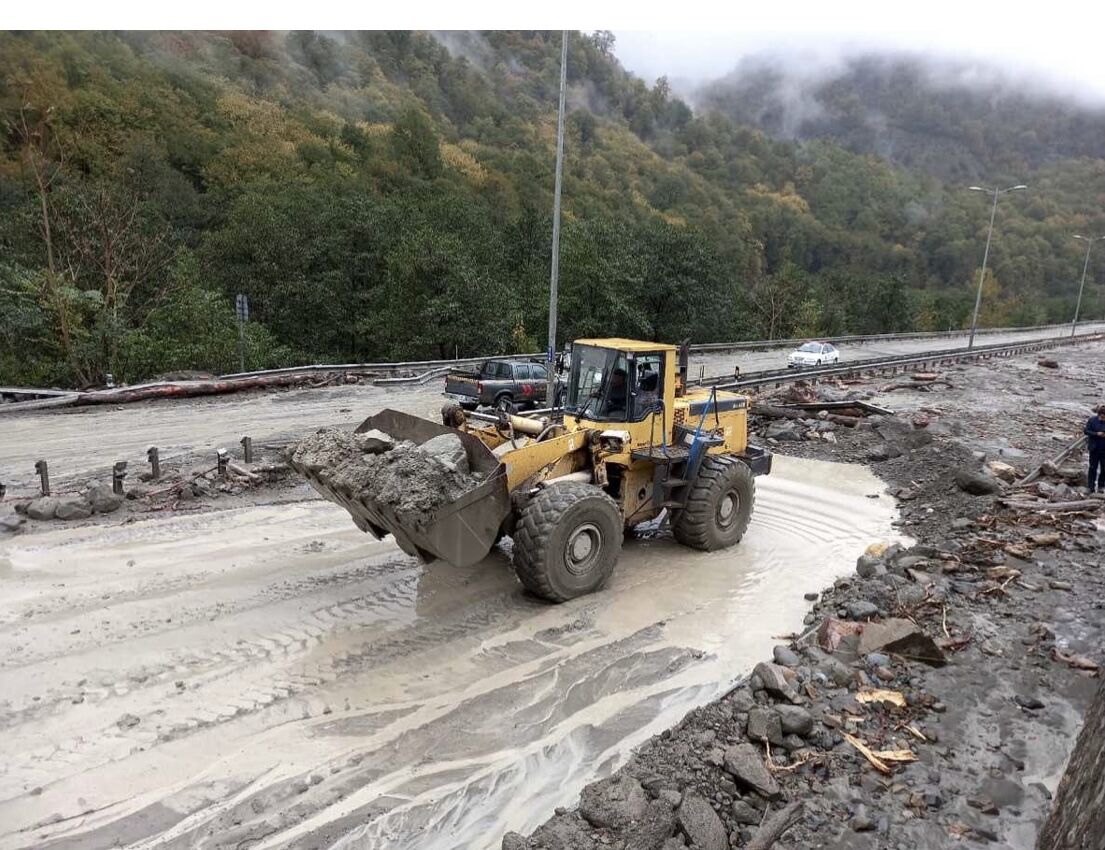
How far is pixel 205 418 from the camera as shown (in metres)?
16.5

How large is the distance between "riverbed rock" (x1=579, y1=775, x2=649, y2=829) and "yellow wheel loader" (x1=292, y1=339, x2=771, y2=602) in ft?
8.82

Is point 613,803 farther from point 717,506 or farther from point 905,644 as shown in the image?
point 717,506

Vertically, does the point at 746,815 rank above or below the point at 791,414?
below

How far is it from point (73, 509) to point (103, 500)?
1.25 ft

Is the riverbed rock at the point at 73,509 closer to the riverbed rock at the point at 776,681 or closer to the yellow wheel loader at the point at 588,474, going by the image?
the yellow wheel loader at the point at 588,474

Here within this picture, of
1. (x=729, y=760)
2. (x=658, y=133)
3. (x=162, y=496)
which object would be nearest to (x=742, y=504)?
(x=729, y=760)

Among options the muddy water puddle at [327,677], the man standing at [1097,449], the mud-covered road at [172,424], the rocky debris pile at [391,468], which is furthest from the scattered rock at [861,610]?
the mud-covered road at [172,424]

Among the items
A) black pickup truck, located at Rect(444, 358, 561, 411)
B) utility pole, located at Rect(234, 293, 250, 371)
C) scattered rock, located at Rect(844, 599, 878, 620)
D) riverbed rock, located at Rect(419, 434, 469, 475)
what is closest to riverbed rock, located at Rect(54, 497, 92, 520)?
riverbed rock, located at Rect(419, 434, 469, 475)

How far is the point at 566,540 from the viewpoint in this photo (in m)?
7.59

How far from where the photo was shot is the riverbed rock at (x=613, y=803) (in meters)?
4.48

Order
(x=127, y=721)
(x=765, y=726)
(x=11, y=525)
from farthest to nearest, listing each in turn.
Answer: (x=11, y=525), (x=127, y=721), (x=765, y=726)

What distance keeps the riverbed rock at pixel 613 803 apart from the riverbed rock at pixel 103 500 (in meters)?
8.28

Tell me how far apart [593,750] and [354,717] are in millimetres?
1878

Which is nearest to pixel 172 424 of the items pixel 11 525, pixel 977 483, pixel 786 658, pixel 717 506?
pixel 11 525
